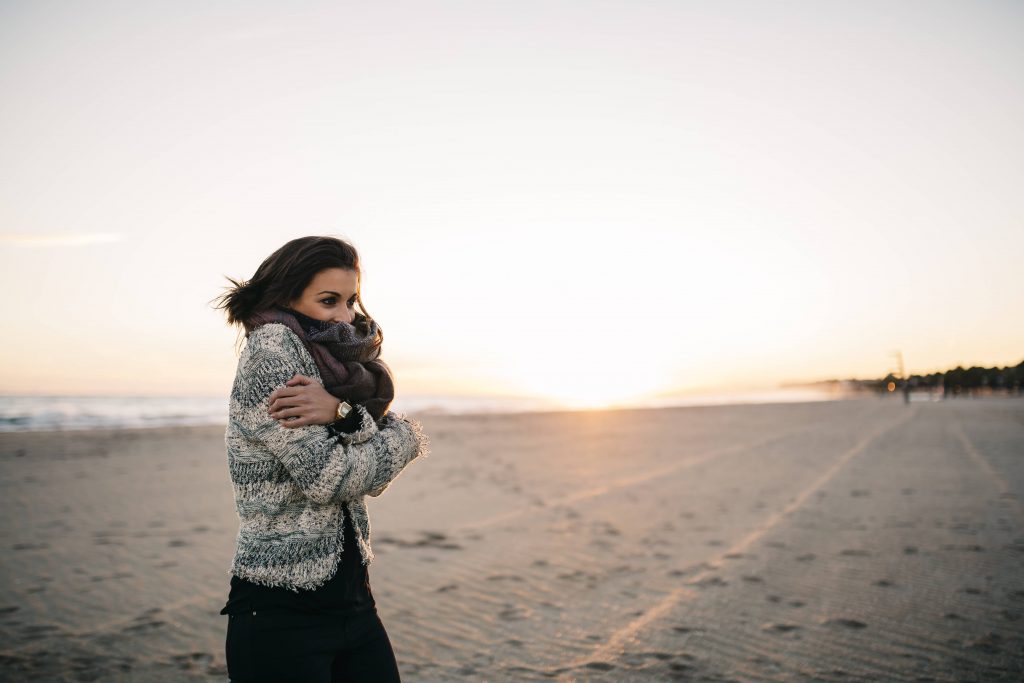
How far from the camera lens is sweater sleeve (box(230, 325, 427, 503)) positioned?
A: 5.60ft

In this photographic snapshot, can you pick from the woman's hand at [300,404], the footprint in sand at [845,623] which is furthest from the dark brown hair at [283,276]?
the footprint in sand at [845,623]

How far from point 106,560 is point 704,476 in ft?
31.6

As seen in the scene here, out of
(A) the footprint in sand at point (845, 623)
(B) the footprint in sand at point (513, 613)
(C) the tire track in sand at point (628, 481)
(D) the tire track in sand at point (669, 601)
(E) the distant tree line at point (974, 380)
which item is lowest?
(C) the tire track in sand at point (628, 481)

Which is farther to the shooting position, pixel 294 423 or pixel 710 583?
pixel 710 583

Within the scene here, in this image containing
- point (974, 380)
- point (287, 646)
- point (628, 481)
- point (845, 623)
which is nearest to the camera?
point (287, 646)

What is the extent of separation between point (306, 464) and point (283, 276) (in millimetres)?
610

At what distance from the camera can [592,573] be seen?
20.2ft

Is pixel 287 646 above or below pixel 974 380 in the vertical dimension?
below

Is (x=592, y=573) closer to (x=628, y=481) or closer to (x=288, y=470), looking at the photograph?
(x=288, y=470)

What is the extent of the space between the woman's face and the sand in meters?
3.02

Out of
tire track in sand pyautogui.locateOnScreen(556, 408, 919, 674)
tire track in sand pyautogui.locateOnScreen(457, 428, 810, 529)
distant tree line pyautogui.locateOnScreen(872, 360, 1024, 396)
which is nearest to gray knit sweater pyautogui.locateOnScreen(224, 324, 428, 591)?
tire track in sand pyautogui.locateOnScreen(556, 408, 919, 674)

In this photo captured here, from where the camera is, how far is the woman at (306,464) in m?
1.74

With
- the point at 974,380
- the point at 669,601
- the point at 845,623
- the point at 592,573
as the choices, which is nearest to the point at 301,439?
the point at 669,601

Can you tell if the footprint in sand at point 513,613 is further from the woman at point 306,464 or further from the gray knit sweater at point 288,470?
the gray knit sweater at point 288,470
